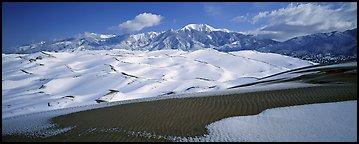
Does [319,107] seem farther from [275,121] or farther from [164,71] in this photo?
[164,71]

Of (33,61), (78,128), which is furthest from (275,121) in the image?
(33,61)

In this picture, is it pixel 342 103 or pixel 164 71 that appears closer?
pixel 342 103

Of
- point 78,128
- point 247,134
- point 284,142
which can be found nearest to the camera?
point 284,142

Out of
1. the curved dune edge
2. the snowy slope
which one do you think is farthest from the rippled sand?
the snowy slope

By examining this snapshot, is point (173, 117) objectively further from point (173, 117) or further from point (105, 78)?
point (105, 78)

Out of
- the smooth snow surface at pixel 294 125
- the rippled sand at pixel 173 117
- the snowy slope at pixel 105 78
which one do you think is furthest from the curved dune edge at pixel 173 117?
the snowy slope at pixel 105 78

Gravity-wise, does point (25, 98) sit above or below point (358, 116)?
below

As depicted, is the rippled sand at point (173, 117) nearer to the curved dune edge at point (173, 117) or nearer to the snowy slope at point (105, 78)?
the curved dune edge at point (173, 117)

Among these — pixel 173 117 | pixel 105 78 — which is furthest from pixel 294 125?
pixel 105 78

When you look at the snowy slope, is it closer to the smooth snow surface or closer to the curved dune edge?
the curved dune edge
